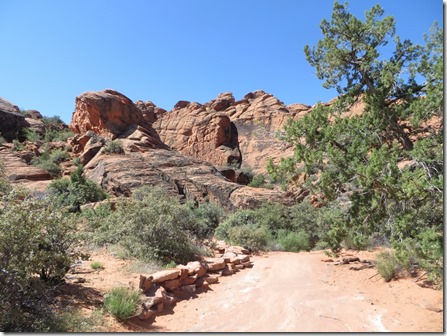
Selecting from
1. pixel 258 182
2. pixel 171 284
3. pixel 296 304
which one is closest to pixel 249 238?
pixel 171 284

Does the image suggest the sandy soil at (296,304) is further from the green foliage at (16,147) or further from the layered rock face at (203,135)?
the layered rock face at (203,135)

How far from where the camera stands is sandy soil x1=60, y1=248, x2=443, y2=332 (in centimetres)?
561

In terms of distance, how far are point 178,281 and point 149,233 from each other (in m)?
2.71

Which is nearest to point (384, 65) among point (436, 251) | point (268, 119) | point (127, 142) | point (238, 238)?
point (436, 251)

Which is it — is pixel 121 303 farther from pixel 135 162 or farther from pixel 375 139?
pixel 135 162

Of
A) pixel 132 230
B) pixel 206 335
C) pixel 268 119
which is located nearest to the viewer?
pixel 206 335

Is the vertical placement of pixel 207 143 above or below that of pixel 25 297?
above

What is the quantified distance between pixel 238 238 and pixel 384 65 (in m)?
9.78

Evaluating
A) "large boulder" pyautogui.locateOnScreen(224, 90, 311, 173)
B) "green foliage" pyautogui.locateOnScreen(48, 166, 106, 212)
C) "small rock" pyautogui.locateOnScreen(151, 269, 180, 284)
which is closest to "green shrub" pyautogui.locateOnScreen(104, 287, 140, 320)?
"small rock" pyautogui.locateOnScreen(151, 269, 180, 284)

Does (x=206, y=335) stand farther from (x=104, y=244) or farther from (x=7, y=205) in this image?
(x=104, y=244)

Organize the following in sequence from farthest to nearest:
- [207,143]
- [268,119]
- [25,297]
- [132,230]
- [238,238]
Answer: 1. [268,119]
2. [207,143]
3. [238,238]
4. [132,230]
5. [25,297]

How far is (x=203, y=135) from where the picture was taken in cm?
4609

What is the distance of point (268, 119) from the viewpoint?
48.8m

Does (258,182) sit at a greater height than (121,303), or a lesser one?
greater
